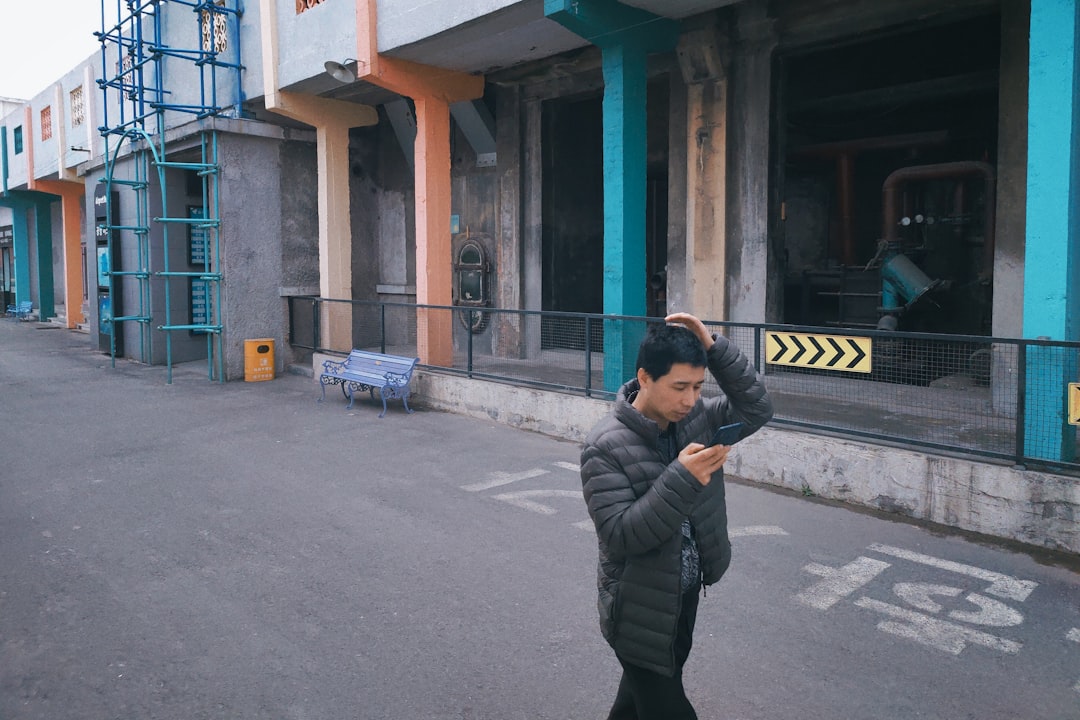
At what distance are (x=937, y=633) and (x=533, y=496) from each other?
3.40 meters

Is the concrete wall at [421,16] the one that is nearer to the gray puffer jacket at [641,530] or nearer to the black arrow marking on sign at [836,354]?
the black arrow marking on sign at [836,354]

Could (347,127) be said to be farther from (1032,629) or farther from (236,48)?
(1032,629)

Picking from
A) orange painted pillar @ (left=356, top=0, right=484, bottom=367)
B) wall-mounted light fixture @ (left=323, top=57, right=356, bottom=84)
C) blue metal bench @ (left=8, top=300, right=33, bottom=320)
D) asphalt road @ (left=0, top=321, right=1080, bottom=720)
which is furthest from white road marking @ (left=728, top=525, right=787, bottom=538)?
blue metal bench @ (left=8, top=300, right=33, bottom=320)

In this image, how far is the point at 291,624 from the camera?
4469 millimetres

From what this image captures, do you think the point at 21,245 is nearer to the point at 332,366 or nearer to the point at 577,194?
the point at 332,366

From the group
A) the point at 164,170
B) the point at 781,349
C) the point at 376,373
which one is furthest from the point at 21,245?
→ the point at 781,349

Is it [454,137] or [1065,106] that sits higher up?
[454,137]

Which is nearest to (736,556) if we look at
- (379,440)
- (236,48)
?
(379,440)

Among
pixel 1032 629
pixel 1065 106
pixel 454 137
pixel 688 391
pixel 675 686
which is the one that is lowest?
pixel 1032 629

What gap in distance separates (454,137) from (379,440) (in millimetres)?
7455

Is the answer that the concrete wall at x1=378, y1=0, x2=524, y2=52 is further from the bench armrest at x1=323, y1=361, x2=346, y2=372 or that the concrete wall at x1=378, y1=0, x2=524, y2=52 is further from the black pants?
the black pants

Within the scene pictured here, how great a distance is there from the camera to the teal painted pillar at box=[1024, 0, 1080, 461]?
5.81 metres

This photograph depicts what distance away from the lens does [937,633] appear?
4359 millimetres

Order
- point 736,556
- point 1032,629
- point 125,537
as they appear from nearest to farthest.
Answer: point 1032,629, point 736,556, point 125,537
